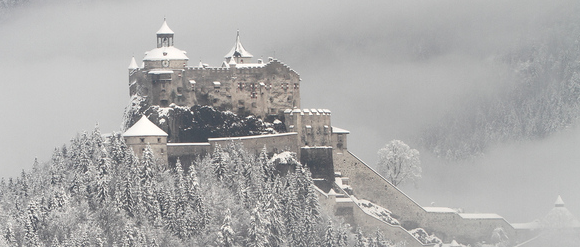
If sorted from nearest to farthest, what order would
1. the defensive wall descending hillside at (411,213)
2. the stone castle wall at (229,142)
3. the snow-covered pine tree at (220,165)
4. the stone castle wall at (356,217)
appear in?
the snow-covered pine tree at (220,165)
the stone castle wall at (229,142)
the stone castle wall at (356,217)
the defensive wall descending hillside at (411,213)

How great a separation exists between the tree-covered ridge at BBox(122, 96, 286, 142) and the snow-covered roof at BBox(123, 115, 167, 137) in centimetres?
365

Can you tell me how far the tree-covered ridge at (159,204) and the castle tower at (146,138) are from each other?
111 centimetres

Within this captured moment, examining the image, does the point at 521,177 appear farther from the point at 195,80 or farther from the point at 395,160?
the point at 195,80

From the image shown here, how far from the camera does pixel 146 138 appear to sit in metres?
116

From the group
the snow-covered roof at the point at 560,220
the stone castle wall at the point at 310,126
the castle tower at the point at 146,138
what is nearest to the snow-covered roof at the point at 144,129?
the castle tower at the point at 146,138

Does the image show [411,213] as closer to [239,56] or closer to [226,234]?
[226,234]

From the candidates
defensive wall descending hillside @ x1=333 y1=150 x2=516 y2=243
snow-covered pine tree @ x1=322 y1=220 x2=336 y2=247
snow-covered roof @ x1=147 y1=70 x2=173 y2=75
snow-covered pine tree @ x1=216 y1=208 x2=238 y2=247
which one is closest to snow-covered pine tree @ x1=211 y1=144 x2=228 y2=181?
snow-covered pine tree @ x1=216 y1=208 x2=238 y2=247

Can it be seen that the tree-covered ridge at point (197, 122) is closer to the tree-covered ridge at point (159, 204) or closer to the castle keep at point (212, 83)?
the castle keep at point (212, 83)

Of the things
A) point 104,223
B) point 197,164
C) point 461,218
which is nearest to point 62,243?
point 104,223

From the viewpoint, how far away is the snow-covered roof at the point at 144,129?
116m

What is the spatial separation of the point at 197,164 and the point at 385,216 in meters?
20.0

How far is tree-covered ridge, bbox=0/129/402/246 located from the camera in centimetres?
10788

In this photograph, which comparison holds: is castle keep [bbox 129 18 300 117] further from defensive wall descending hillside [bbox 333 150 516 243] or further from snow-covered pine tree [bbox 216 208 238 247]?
snow-covered pine tree [bbox 216 208 238 247]

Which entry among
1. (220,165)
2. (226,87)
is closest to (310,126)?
(226,87)
